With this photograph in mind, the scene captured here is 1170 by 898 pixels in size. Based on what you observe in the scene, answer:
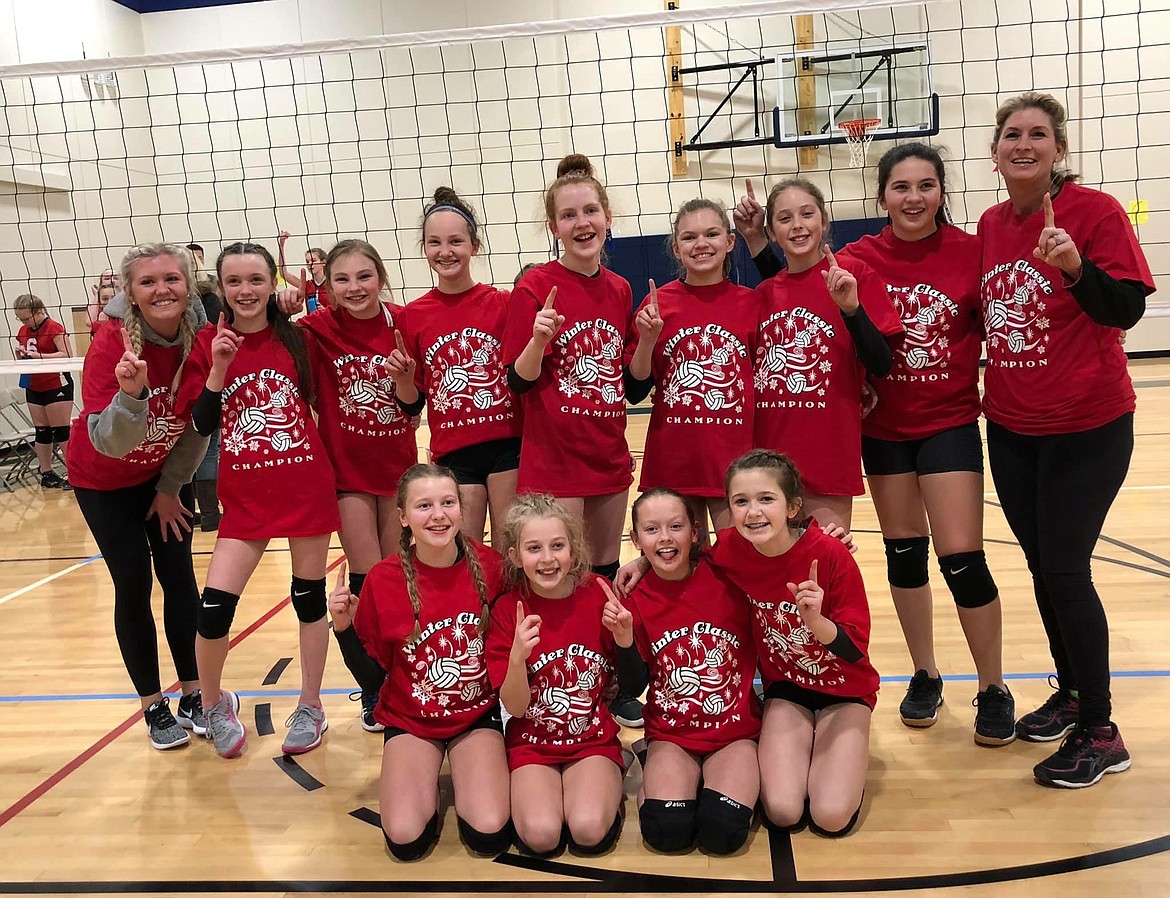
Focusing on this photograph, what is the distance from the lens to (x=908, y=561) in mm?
3037

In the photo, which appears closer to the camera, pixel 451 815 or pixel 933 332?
pixel 451 815

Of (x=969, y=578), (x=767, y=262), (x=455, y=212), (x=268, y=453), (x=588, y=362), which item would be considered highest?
(x=455, y=212)

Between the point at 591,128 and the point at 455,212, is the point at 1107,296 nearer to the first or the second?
the point at 455,212

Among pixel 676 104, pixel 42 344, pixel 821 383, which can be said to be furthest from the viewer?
pixel 676 104

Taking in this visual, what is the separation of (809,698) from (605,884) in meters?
0.76

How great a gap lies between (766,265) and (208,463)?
4063 millimetres

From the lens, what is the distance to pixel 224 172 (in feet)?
39.8

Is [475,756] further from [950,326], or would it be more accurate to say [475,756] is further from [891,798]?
[950,326]

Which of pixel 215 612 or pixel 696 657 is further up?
pixel 215 612

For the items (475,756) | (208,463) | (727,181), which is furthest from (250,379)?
(727,181)

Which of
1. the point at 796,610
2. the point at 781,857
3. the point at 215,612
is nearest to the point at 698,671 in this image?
the point at 796,610

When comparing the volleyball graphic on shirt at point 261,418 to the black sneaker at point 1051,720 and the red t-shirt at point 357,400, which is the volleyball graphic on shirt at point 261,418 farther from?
the black sneaker at point 1051,720

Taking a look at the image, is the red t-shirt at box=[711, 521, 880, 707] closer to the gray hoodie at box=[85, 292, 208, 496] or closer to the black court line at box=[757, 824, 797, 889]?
the black court line at box=[757, 824, 797, 889]

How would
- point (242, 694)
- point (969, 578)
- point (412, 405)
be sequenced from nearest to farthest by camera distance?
point (969, 578), point (412, 405), point (242, 694)
